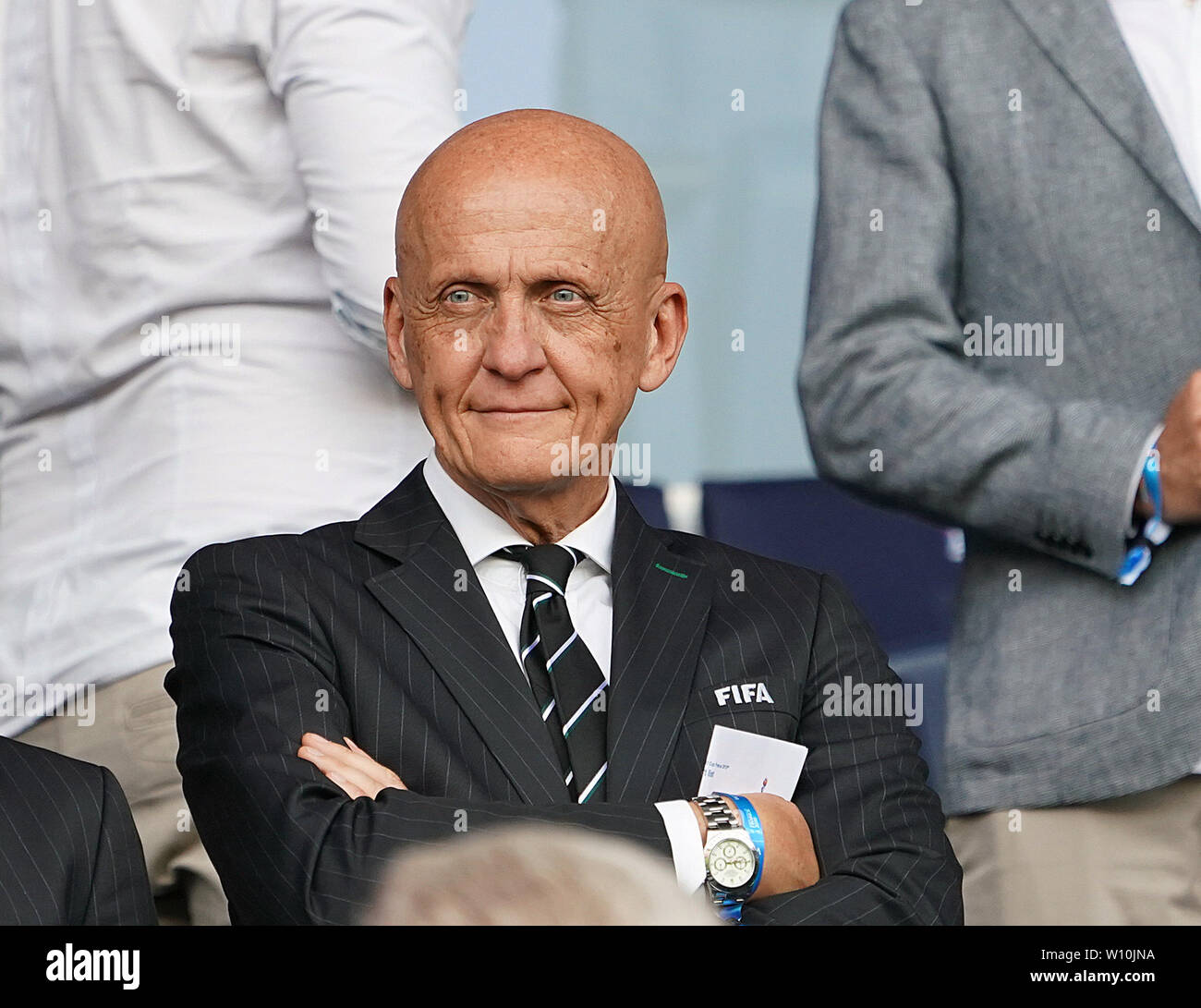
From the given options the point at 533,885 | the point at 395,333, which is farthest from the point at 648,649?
the point at 533,885

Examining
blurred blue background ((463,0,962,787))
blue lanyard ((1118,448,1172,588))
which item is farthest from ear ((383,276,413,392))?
blurred blue background ((463,0,962,787))

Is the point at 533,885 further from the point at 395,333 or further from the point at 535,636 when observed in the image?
the point at 395,333

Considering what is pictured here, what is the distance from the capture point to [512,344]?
7.38 feet

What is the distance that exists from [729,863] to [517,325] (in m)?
0.70

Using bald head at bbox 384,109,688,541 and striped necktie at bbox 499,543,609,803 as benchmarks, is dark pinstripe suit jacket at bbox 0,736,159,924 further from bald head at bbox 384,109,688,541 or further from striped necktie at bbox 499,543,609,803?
bald head at bbox 384,109,688,541

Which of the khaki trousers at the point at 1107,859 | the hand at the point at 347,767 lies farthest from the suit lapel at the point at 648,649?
the khaki trousers at the point at 1107,859

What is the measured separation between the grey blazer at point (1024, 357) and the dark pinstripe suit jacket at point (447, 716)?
226 mm

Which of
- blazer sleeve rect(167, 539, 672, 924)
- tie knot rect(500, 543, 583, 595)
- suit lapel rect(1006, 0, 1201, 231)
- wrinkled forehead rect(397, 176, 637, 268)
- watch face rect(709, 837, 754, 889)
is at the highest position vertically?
suit lapel rect(1006, 0, 1201, 231)

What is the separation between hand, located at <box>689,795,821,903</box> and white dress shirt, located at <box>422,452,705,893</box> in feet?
0.87

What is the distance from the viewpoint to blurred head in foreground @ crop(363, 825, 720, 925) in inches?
44.1

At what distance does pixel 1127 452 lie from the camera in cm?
237

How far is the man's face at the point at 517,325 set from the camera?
2264 millimetres

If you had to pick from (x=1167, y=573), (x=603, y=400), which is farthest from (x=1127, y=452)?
(x=603, y=400)

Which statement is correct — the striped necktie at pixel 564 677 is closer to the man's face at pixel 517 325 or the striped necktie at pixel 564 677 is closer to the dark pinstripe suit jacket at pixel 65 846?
the man's face at pixel 517 325
